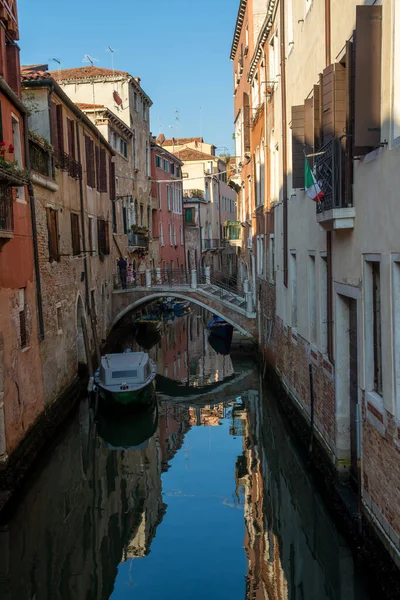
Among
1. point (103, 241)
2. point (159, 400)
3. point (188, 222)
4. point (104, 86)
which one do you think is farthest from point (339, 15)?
point (188, 222)

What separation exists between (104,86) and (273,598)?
83.8 ft

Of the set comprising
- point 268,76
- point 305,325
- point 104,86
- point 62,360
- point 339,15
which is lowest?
point 62,360

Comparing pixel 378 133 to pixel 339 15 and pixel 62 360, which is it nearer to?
pixel 339 15

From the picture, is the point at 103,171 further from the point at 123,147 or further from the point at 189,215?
the point at 189,215

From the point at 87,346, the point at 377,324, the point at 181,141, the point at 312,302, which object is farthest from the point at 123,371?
the point at 181,141

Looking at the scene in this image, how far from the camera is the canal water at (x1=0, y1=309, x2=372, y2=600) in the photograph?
7375mm

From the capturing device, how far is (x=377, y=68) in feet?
20.2

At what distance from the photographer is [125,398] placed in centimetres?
1476

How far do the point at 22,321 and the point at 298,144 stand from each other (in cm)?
535

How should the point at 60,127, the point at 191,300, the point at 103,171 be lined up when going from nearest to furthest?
the point at 60,127, the point at 103,171, the point at 191,300

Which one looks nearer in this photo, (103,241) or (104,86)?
(103,241)

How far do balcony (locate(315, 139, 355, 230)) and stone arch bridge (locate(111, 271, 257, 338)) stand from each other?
13.1m

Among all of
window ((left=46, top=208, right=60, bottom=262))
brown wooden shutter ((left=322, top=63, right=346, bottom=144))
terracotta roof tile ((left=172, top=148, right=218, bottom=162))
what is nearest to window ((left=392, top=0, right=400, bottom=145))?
brown wooden shutter ((left=322, top=63, right=346, bottom=144))

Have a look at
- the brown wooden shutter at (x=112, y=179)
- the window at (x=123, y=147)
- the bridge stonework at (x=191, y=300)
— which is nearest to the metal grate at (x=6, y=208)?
the bridge stonework at (x=191, y=300)
